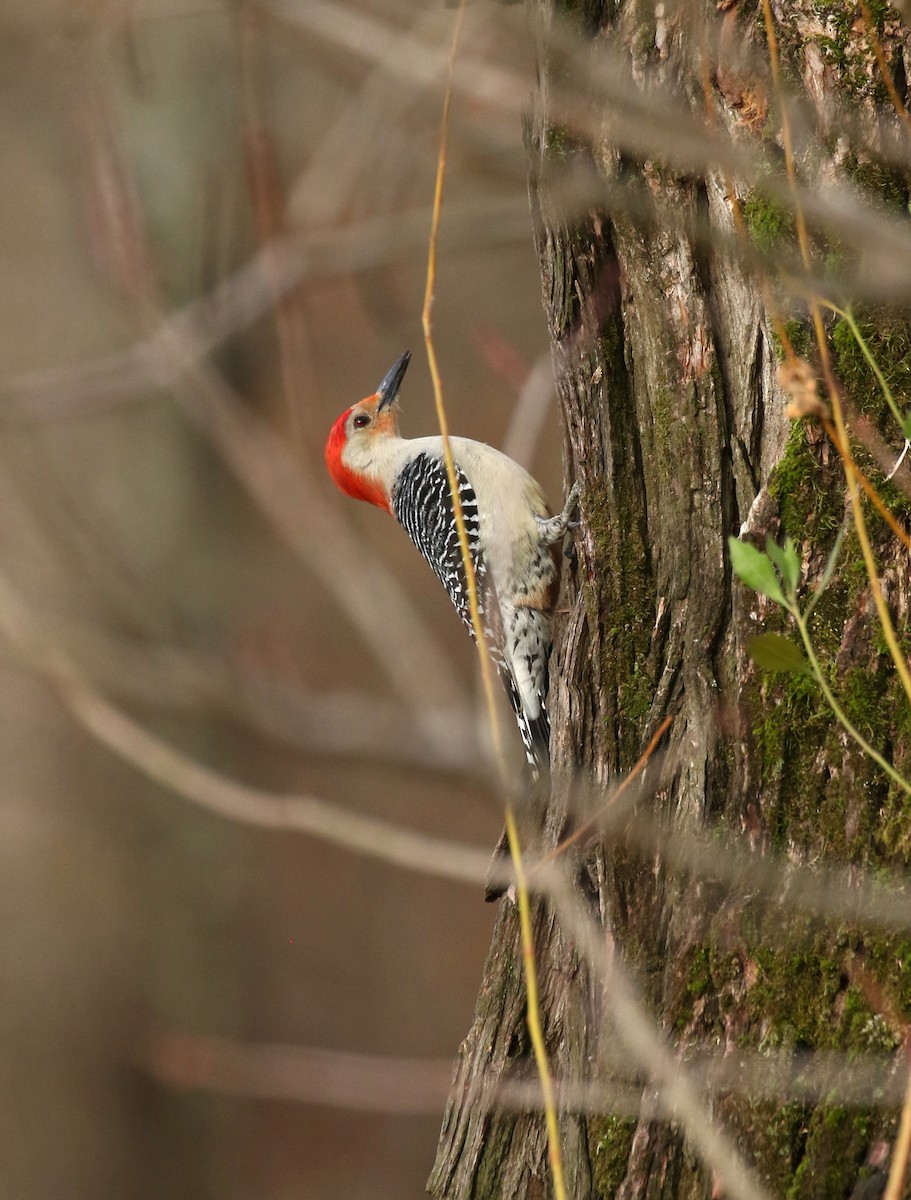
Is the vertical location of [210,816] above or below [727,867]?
above

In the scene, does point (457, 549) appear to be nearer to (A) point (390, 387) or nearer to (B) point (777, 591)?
(A) point (390, 387)

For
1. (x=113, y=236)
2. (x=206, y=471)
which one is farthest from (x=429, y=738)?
(x=206, y=471)

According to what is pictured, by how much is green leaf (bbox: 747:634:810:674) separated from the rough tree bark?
0.39 metres

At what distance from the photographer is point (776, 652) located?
5.58 ft

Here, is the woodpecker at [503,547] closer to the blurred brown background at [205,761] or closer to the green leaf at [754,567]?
the blurred brown background at [205,761]

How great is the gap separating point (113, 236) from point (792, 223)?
118 centimetres

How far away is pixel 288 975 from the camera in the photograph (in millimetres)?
7008

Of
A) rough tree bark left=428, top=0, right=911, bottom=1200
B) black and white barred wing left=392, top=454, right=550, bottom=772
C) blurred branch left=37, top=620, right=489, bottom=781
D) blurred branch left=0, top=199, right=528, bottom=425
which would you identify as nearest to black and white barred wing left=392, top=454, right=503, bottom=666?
black and white barred wing left=392, top=454, right=550, bottom=772

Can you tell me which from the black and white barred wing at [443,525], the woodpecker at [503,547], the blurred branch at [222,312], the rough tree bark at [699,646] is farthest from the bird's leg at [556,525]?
the blurred branch at [222,312]

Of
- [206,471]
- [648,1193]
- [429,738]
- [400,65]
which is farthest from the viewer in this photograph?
[206,471]

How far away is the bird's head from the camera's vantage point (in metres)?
4.70

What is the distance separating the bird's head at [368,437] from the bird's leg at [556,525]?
1125 mm

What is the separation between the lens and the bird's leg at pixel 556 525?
3237 mm

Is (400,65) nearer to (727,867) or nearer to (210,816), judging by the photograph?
(727,867)
